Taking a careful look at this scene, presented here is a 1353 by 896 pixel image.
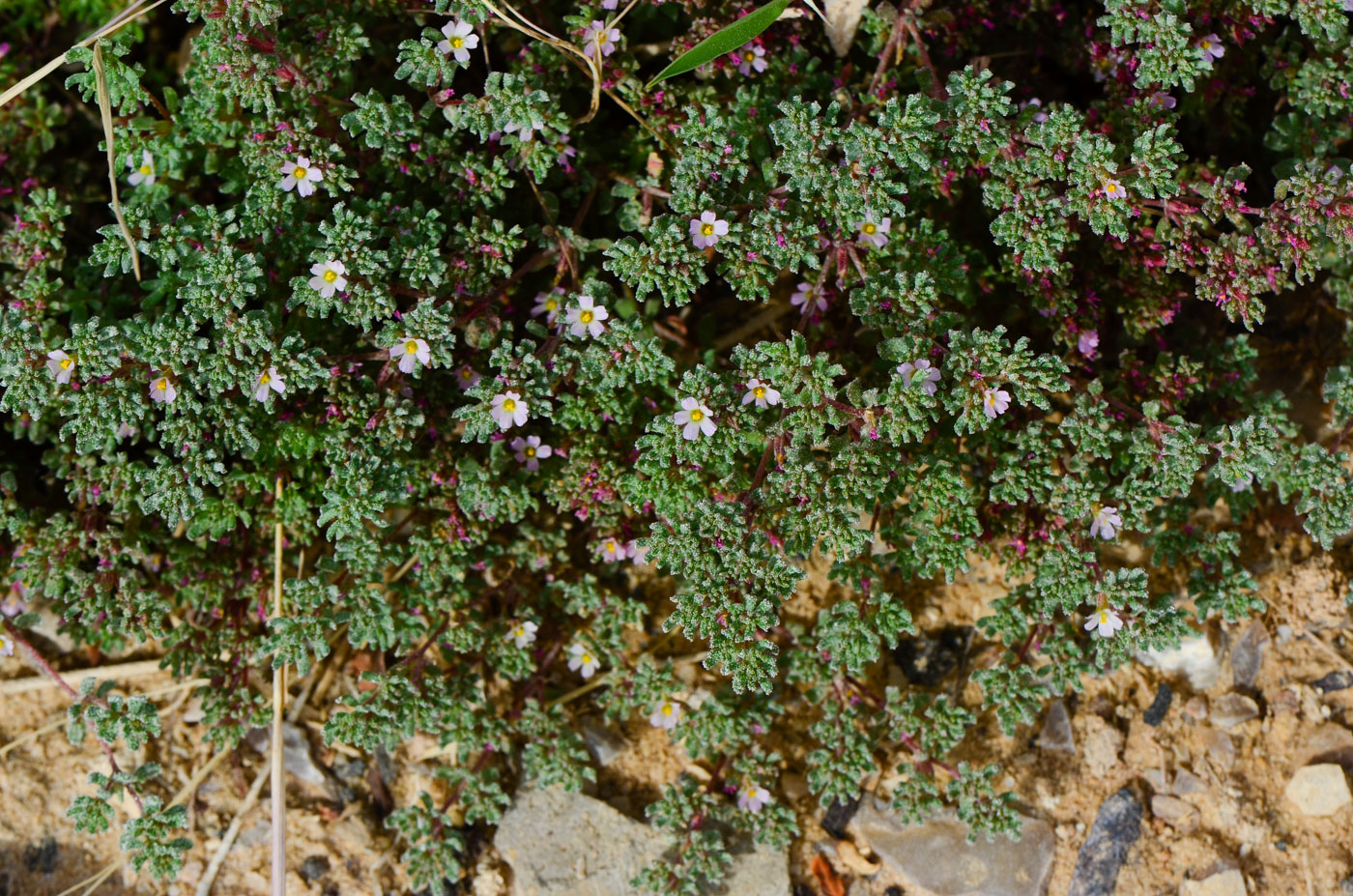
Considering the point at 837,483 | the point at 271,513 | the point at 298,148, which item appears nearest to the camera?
the point at 837,483

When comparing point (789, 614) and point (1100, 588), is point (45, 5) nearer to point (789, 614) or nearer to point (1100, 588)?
point (789, 614)

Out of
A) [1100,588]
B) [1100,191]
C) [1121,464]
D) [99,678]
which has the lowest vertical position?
[99,678]

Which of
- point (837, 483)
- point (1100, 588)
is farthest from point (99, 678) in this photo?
point (1100, 588)

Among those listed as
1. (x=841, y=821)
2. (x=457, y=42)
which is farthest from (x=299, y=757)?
(x=457, y=42)

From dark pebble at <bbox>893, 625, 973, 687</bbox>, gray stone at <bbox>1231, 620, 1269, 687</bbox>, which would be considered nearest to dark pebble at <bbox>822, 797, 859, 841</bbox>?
dark pebble at <bbox>893, 625, 973, 687</bbox>

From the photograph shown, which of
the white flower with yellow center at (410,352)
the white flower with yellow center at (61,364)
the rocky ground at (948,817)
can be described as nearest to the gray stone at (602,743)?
the rocky ground at (948,817)

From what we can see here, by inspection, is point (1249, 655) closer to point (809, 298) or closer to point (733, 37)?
point (809, 298)

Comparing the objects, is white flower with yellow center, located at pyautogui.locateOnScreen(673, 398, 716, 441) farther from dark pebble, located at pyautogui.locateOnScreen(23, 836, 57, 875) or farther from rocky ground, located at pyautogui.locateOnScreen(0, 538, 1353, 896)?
dark pebble, located at pyautogui.locateOnScreen(23, 836, 57, 875)
